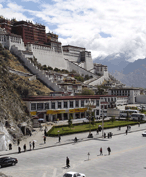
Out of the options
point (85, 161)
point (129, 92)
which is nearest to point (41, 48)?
point (129, 92)

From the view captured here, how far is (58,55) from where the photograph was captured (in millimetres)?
142000

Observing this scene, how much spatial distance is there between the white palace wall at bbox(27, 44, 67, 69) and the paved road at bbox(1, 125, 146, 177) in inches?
3541

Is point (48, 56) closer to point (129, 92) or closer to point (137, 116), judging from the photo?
point (129, 92)

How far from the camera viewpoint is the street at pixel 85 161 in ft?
82.4

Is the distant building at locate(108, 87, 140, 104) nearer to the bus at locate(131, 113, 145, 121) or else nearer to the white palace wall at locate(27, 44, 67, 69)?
the white palace wall at locate(27, 44, 67, 69)

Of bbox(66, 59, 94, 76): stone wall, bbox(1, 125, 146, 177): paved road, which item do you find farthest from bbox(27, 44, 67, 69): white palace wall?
bbox(1, 125, 146, 177): paved road

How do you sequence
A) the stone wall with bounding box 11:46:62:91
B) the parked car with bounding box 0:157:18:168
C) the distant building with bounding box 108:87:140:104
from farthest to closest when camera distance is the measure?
the distant building with bounding box 108:87:140:104 → the stone wall with bounding box 11:46:62:91 → the parked car with bounding box 0:157:18:168

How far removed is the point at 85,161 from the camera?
96.5 ft

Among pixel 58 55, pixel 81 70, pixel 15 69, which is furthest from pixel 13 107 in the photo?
pixel 81 70

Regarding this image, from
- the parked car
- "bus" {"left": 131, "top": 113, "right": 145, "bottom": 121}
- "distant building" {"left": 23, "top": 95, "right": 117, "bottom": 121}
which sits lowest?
the parked car

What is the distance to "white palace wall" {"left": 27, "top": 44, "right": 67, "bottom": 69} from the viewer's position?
4892 inches

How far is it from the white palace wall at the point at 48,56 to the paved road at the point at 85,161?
295 ft

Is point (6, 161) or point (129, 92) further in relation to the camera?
point (129, 92)

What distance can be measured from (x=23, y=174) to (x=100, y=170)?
305 inches
